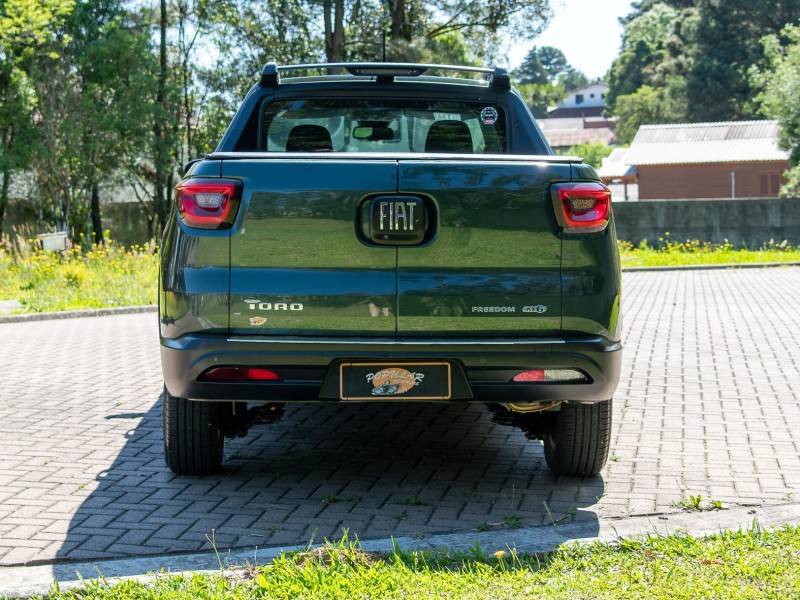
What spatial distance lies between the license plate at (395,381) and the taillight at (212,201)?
770 millimetres

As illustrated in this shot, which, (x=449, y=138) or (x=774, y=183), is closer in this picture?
(x=449, y=138)

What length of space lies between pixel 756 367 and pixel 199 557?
5.94 m

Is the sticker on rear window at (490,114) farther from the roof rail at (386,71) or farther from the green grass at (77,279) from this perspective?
the green grass at (77,279)

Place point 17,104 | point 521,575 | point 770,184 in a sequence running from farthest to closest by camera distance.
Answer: point 770,184 < point 17,104 < point 521,575

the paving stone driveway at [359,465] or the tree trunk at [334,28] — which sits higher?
the tree trunk at [334,28]

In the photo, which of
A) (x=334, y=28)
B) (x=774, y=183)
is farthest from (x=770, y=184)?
(x=334, y=28)

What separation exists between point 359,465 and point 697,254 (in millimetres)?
18966

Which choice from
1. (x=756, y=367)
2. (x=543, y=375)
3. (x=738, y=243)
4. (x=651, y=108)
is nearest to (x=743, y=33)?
(x=651, y=108)

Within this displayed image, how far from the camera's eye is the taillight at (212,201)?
450 centimetres

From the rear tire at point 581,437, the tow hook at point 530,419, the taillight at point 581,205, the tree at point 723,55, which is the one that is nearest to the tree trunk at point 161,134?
the tow hook at point 530,419

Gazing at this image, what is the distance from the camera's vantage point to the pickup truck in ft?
14.8

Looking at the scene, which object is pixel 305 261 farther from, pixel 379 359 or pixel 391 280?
pixel 379 359

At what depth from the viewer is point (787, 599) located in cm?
356

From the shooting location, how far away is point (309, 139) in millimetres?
6023
